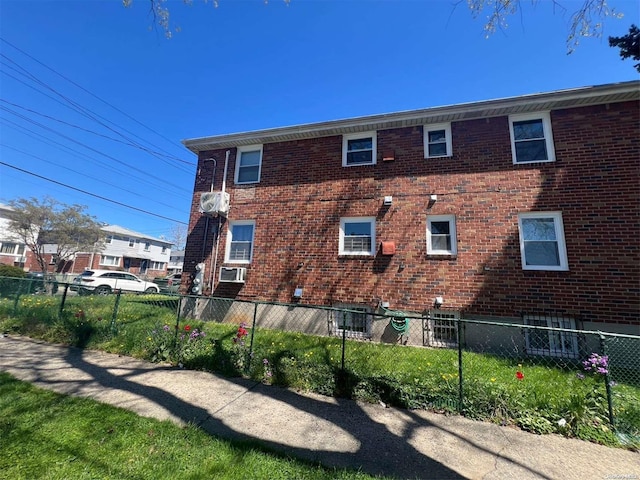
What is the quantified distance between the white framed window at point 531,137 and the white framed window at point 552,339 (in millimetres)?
3932

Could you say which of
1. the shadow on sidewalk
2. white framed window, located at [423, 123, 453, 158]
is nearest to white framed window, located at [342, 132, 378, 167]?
white framed window, located at [423, 123, 453, 158]

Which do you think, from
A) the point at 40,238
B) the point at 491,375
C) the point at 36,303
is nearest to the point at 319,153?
the point at 491,375

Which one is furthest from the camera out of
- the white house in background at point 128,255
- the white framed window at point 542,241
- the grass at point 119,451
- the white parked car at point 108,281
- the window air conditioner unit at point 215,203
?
the white house in background at point 128,255

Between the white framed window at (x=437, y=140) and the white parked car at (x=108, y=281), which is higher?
the white framed window at (x=437, y=140)

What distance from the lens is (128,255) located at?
119 feet

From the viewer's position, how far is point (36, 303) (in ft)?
25.7

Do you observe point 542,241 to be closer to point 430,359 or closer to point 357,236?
point 430,359

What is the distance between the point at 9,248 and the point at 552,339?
4384cm

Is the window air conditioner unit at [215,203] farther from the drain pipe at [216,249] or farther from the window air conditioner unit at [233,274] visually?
the window air conditioner unit at [233,274]

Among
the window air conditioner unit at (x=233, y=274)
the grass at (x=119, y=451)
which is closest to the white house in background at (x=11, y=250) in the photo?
the window air conditioner unit at (x=233, y=274)

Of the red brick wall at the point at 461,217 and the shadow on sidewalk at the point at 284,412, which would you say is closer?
the shadow on sidewalk at the point at 284,412

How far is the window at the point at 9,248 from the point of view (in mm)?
30000

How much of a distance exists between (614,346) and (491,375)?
3.41m

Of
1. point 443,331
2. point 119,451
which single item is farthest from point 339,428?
point 443,331
